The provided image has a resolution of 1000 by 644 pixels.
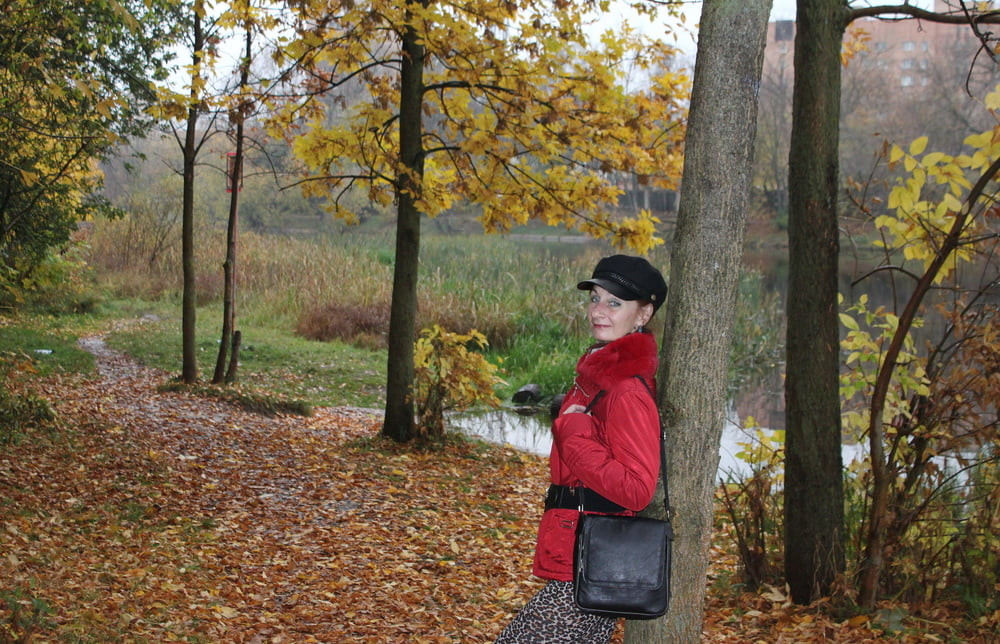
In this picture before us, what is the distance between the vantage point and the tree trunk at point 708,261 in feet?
8.86

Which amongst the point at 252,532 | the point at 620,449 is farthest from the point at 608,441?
the point at 252,532

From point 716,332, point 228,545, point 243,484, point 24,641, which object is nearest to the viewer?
point 716,332

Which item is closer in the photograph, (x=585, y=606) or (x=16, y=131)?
(x=585, y=606)

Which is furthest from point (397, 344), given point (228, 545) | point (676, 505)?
point (676, 505)

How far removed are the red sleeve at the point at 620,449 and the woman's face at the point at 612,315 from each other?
233 mm

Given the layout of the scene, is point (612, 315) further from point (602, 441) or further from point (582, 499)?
point (582, 499)

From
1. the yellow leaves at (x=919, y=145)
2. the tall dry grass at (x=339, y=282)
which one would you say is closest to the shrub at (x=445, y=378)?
the yellow leaves at (x=919, y=145)

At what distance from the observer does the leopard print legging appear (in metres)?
Result: 2.50

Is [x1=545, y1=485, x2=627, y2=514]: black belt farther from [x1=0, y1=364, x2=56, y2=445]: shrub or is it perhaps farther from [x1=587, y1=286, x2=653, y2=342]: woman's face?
[x1=0, y1=364, x2=56, y2=445]: shrub

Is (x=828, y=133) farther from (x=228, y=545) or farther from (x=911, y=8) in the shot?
(x=228, y=545)

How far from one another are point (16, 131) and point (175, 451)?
3.22 metres

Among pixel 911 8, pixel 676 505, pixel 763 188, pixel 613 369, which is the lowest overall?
pixel 676 505

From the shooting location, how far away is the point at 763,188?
48812mm

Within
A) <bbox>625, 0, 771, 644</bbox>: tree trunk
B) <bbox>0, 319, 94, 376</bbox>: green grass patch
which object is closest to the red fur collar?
<bbox>625, 0, 771, 644</bbox>: tree trunk
